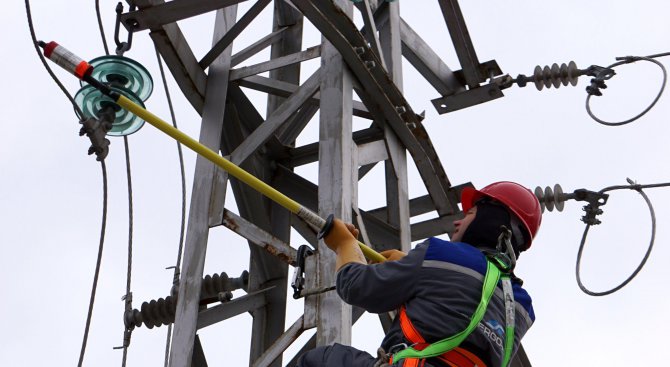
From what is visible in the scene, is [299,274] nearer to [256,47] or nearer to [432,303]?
[432,303]

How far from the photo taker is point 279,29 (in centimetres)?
844

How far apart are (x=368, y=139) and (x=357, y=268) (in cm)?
269

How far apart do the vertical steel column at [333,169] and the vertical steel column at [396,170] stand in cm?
61

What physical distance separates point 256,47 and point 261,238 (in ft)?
5.95

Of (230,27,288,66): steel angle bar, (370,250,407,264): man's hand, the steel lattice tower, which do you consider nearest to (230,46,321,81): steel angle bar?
the steel lattice tower

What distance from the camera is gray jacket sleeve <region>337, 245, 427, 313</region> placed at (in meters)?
4.82

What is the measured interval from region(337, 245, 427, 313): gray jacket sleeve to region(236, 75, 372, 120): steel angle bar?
2663 millimetres

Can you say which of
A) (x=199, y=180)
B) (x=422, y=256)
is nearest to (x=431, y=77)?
(x=199, y=180)

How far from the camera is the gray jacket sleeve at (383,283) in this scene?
482 cm

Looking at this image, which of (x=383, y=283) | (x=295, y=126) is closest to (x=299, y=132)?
(x=295, y=126)

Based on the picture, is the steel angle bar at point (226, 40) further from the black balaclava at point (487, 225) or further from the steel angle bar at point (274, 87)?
the black balaclava at point (487, 225)

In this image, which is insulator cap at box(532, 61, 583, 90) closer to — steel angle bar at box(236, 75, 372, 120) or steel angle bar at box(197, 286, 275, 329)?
steel angle bar at box(236, 75, 372, 120)

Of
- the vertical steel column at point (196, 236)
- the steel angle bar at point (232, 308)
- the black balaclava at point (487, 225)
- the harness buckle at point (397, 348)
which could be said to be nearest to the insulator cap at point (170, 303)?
the steel angle bar at point (232, 308)

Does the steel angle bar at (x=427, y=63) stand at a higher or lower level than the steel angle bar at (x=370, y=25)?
higher
